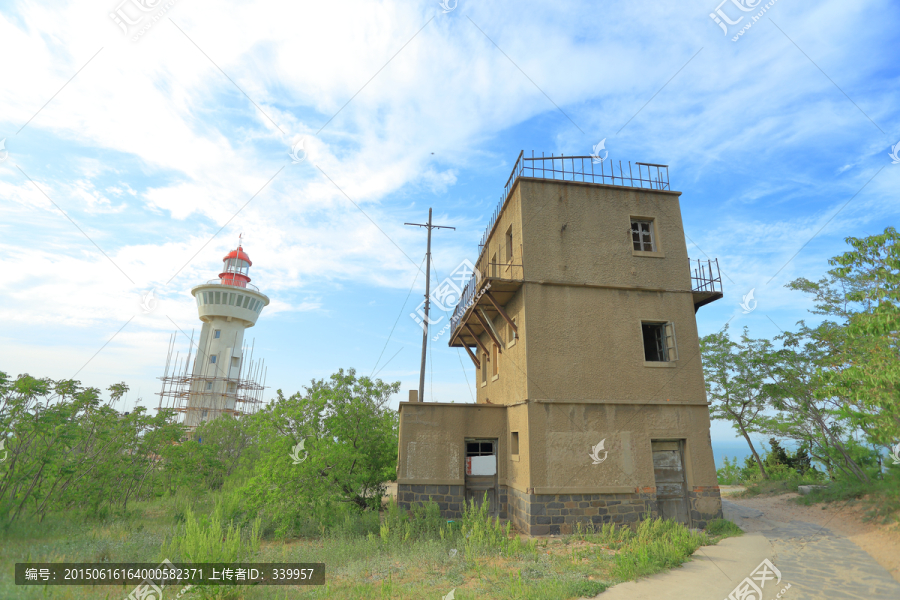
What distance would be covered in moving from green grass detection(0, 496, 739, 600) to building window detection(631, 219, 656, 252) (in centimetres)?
832

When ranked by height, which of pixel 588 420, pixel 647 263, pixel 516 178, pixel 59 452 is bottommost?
pixel 59 452

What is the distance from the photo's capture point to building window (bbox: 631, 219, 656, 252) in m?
14.3

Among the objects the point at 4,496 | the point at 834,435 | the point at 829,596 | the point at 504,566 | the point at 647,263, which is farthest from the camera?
the point at 834,435

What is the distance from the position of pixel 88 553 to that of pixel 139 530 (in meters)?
3.95

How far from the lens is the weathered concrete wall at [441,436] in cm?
1336

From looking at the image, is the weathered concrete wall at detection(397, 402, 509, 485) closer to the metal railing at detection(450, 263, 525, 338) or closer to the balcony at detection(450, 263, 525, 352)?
the balcony at detection(450, 263, 525, 352)

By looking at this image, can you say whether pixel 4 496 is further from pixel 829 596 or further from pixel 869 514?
pixel 869 514

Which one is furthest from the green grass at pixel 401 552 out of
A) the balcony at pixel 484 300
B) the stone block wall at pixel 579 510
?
the balcony at pixel 484 300

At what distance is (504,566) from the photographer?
29.6ft

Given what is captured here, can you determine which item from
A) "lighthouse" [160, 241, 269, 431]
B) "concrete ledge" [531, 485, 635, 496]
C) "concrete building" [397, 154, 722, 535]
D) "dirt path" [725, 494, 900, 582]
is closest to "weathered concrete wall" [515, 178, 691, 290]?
"concrete building" [397, 154, 722, 535]

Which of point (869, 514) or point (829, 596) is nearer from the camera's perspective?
point (829, 596)

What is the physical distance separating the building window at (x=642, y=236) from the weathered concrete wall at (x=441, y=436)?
7.17 metres

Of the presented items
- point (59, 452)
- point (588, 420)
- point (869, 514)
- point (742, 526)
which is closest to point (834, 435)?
point (869, 514)

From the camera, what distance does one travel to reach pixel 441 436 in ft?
44.9
